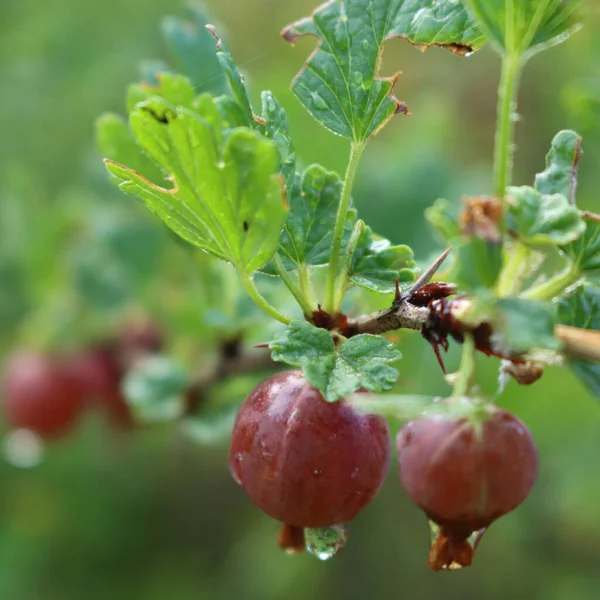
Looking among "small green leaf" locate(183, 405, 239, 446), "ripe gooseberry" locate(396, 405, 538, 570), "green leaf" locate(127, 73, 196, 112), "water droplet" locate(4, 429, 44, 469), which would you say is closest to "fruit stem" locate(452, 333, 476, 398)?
"ripe gooseberry" locate(396, 405, 538, 570)

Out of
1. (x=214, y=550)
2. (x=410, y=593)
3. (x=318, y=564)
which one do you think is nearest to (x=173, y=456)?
(x=214, y=550)

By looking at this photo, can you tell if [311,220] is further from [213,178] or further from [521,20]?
[521,20]

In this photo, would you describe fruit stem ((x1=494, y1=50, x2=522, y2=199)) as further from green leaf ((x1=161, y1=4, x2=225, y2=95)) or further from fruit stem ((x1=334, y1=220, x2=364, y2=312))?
green leaf ((x1=161, y1=4, x2=225, y2=95))

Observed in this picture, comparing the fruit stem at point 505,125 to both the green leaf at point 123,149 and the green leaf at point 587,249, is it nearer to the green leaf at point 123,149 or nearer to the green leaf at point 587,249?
the green leaf at point 587,249

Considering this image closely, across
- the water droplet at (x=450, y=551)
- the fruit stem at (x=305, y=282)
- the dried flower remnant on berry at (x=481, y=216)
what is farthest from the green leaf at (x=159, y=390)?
the dried flower remnant on berry at (x=481, y=216)

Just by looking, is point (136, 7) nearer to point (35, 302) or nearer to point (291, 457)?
point (35, 302)
